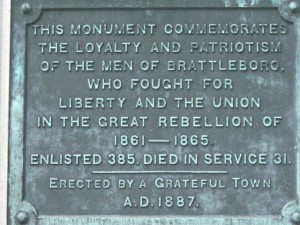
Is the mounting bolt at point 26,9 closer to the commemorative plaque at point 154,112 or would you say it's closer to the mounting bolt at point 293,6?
the commemorative plaque at point 154,112

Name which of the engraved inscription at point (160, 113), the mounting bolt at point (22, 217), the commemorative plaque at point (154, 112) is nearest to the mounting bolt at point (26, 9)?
the commemorative plaque at point (154, 112)

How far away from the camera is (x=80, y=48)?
611 centimetres

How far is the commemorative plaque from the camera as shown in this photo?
5953 millimetres

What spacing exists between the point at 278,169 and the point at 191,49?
94cm

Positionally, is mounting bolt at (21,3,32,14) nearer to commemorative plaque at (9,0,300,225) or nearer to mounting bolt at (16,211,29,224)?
commemorative plaque at (9,0,300,225)

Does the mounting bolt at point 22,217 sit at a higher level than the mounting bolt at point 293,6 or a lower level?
lower

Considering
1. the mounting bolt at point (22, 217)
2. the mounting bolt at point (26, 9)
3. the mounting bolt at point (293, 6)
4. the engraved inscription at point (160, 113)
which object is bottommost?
the mounting bolt at point (22, 217)

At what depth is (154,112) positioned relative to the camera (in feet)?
19.8

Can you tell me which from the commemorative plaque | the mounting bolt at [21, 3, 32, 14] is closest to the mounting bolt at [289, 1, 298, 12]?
the commemorative plaque

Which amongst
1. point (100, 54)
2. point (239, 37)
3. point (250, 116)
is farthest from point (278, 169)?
point (100, 54)

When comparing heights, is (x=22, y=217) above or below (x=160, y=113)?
below

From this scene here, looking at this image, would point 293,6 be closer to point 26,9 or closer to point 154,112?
point 154,112

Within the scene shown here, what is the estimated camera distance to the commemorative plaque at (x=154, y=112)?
234 inches

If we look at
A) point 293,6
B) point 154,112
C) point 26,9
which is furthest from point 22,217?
point 293,6
